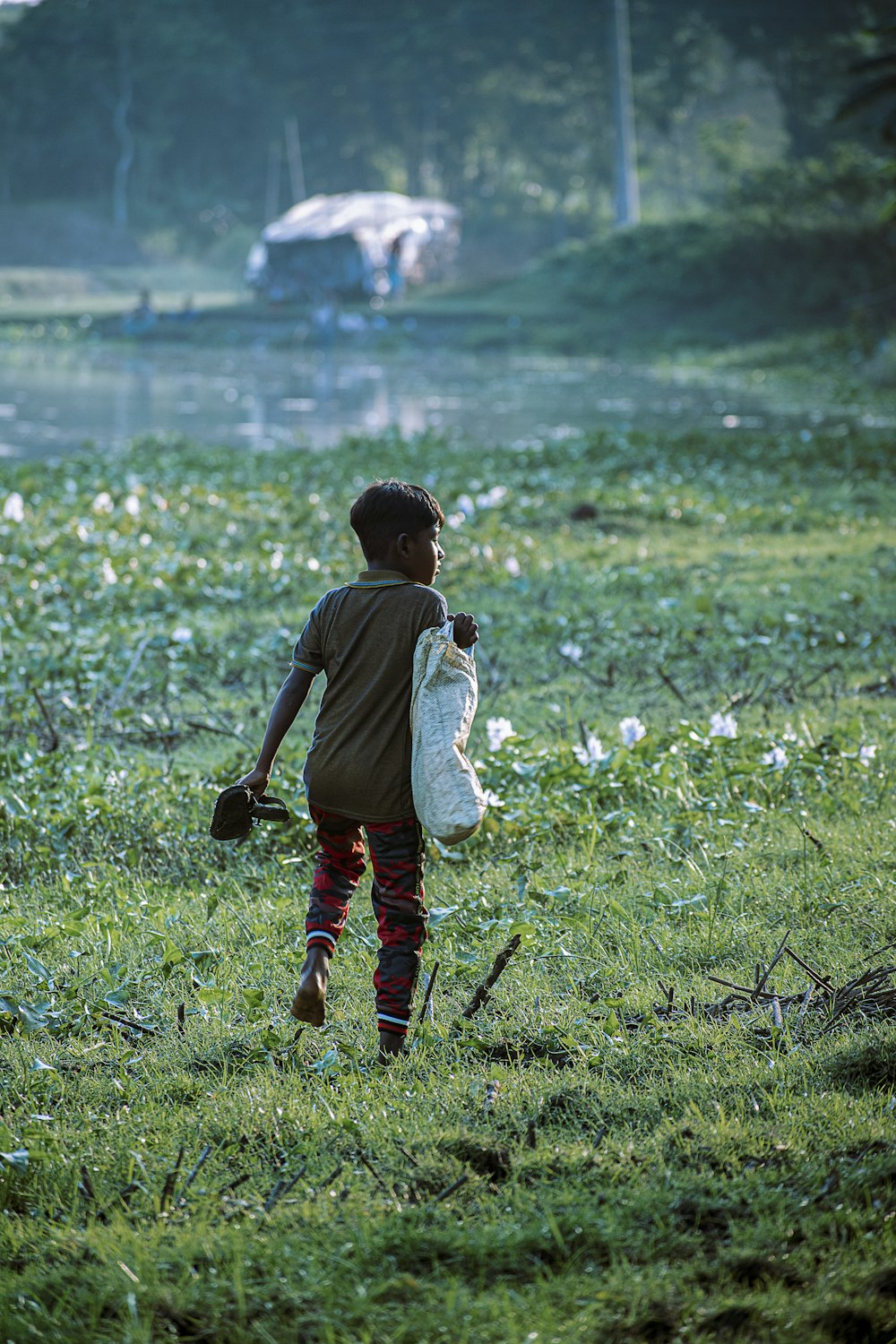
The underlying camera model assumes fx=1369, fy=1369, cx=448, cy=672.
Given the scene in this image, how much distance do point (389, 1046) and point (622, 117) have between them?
187 feet

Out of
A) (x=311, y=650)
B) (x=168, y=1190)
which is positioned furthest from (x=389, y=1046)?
(x=311, y=650)

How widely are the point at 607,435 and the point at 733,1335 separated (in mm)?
14225

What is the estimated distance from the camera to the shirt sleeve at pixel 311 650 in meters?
3.33

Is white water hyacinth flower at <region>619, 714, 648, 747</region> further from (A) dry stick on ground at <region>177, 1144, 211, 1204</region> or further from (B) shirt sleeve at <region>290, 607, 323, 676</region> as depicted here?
(A) dry stick on ground at <region>177, 1144, 211, 1204</region>

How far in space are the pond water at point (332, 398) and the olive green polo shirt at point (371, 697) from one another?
13310mm

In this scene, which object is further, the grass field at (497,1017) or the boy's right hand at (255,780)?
the boy's right hand at (255,780)

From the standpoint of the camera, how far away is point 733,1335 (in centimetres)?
218

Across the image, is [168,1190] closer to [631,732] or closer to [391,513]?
[391,513]

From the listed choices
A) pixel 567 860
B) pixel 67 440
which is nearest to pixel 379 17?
pixel 67 440

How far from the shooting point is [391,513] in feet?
10.6

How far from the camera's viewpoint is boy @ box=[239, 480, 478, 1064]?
323 centimetres

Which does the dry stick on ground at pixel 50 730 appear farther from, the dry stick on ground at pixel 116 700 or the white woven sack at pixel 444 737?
the white woven sack at pixel 444 737

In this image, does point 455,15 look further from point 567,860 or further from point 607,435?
point 567,860

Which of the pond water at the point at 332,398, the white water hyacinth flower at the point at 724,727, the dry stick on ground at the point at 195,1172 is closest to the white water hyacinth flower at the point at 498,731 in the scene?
the white water hyacinth flower at the point at 724,727
